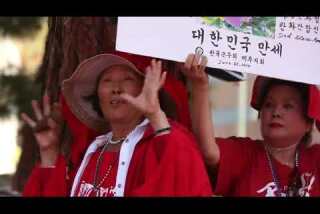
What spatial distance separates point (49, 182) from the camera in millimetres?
3006

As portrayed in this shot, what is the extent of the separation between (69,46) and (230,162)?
1.02 meters

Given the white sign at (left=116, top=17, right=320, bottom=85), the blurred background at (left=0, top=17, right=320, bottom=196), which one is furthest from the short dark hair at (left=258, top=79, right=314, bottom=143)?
the blurred background at (left=0, top=17, right=320, bottom=196)

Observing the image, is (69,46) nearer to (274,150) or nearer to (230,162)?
(230,162)

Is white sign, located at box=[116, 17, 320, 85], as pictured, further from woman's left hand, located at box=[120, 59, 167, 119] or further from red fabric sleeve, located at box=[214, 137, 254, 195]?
red fabric sleeve, located at box=[214, 137, 254, 195]

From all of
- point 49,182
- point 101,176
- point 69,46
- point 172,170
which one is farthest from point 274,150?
point 69,46

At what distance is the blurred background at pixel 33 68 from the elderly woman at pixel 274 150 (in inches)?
16.4

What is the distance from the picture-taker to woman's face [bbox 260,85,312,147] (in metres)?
3.06

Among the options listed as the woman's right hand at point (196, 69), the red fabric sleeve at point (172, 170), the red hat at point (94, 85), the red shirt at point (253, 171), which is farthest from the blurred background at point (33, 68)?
the red fabric sleeve at point (172, 170)

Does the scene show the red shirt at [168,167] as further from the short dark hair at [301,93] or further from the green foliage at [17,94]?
the green foliage at [17,94]

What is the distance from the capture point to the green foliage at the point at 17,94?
5.28 metres

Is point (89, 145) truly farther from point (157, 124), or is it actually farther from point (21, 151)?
point (21, 151)
